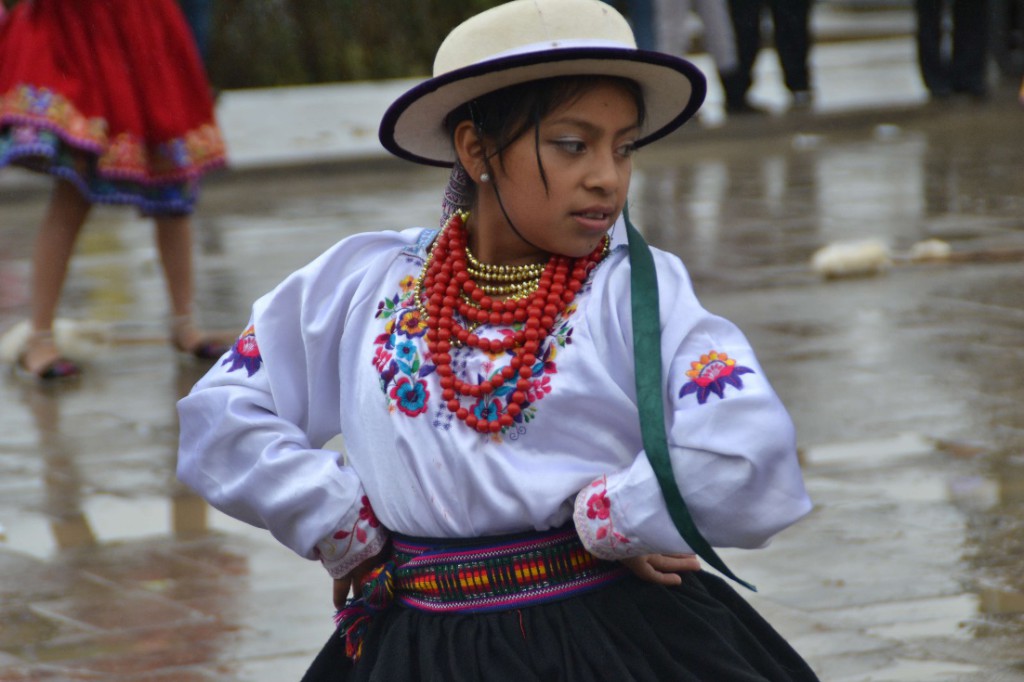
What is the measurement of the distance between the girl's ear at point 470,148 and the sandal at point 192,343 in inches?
135

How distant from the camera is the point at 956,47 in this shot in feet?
41.9

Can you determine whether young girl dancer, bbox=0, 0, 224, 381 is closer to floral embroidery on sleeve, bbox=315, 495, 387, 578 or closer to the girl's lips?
floral embroidery on sleeve, bbox=315, 495, 387, 578

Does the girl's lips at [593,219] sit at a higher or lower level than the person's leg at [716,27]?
higher

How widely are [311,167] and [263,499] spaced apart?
29.4 ft

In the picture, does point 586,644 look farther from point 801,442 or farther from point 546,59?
point 801,442

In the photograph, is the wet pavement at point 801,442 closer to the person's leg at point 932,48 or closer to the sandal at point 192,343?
the sandal at point 192,343

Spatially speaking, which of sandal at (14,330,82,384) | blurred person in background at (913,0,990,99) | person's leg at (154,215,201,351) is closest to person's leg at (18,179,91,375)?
sandal at (14,330,82,384)

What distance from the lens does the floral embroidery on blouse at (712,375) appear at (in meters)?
2.05

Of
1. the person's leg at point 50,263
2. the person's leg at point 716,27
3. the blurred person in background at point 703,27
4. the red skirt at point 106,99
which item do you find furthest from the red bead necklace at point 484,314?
the person's leg at point 716,27

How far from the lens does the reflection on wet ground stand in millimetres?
3199

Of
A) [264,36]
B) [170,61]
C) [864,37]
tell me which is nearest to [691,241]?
[170,61]

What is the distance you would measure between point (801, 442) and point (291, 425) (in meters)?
2.30

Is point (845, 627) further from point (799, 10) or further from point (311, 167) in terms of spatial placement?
point (799, 10)

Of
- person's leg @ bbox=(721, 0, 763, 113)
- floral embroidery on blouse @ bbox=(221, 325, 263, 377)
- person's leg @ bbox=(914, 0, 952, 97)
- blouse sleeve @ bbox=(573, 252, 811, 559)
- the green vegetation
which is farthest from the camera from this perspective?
the green vegetation
